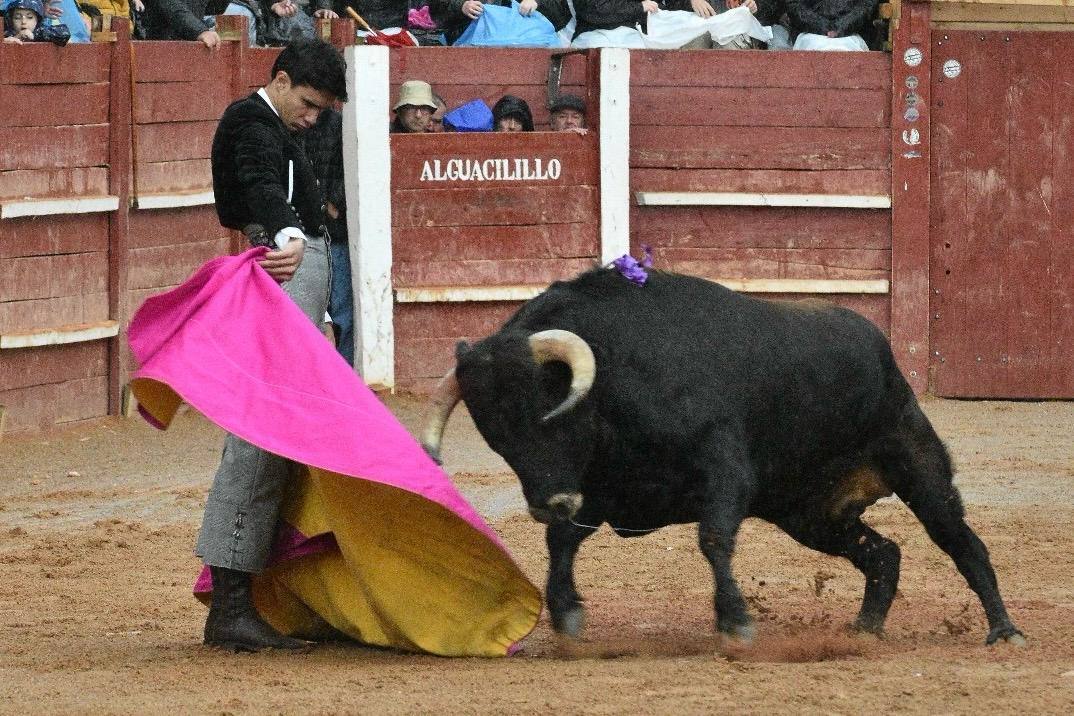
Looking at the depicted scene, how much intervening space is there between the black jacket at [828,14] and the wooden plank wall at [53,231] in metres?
4.17

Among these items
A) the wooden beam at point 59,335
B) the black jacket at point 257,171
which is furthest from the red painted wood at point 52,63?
the black jacket at point 257,171

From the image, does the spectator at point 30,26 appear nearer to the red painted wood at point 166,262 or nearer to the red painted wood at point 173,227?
the red painted wood at point 173,227

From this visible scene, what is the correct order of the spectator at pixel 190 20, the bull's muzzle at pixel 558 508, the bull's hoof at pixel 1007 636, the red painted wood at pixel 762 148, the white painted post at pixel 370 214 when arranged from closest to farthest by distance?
the bull's muzzle at pixel 558 508
the bull's hoof at pixel 1007 636
the spectator at pixel 190 20
the white painted post at pixel 370 214
the red painted wood at pixel 762 148

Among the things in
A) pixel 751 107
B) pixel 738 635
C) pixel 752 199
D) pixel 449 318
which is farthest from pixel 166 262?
pixel 738 635

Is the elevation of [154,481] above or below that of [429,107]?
A: below

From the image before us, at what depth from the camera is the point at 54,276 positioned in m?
9.24

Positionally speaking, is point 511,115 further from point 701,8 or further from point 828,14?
point 828,14

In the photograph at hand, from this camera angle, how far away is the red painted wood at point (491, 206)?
34.6ft

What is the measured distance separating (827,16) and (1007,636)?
252 inches

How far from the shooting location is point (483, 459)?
898 centimetres

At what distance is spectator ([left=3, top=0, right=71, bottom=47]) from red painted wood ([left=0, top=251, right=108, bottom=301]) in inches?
42.0

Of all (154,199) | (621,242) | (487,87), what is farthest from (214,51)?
(621,242)

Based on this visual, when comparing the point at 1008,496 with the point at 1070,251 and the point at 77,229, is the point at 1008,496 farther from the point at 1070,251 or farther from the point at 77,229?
the point at 77,229

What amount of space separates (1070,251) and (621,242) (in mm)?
2663
